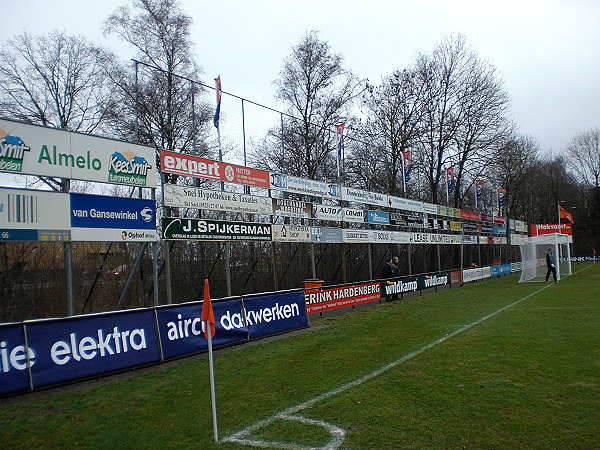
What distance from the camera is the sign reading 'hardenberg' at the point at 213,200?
1305 cm

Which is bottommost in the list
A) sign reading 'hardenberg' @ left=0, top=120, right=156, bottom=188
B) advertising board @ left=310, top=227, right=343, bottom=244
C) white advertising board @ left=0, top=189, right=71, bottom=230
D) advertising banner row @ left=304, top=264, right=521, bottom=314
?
advertising banner row @ left=304, top=264, right=521, bottom=314

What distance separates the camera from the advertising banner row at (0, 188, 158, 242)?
9.08m

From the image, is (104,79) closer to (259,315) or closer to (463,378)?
(259,315)

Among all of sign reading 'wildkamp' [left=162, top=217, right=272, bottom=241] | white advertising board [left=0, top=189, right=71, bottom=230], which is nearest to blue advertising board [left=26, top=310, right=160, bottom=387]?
white advertising board [left=0, top=189, right=71, bottom=230]

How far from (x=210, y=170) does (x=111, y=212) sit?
13.1ft

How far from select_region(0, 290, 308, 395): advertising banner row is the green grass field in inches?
18.7

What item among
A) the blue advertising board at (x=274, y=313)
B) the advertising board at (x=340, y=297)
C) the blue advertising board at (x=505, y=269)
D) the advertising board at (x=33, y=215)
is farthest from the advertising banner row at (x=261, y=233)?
the blue advertising board at (x=505, y=269)

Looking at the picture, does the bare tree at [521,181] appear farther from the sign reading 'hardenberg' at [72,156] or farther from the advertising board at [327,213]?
the sign reading 'hardenberg' at [72,156]

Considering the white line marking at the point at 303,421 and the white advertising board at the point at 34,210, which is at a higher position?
the white advertising board at the point at 34,210

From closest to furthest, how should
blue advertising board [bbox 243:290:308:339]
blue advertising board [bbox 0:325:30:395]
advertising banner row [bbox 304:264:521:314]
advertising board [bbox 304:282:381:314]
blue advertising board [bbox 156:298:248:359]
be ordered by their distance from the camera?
blue advertising board [bbox 0:325:30:395], blue advertising board [bbox 156:298:248:359], blue advertising board [bbox 243:290:308:339], advertising board [bbox 304:282:381:314], advertising banner row [bbox 304:264:521:314]

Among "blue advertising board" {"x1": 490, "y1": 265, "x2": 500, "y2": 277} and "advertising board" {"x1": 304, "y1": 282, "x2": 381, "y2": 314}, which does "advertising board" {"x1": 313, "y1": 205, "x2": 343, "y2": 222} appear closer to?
"advertising board" {"x1": 304, "y1": 282, "x2": 381, "y2": 314}

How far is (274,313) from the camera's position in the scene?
42.3 ft

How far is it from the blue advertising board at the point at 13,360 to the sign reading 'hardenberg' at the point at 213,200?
5.87 m

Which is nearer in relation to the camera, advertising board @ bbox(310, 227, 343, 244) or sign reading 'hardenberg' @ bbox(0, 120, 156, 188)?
sign reading 'hardenberg' @ bbox(0, 120, 156, 188)
